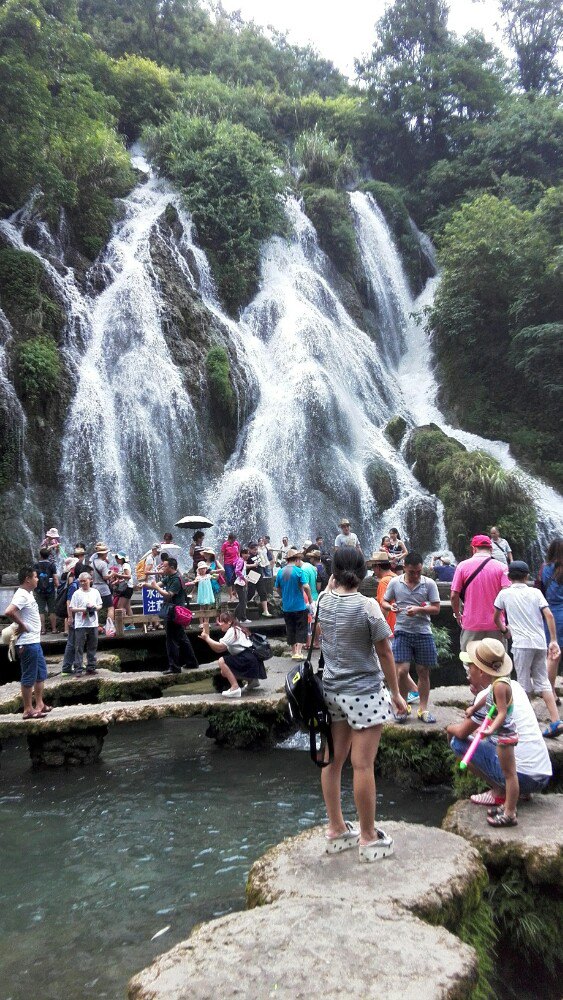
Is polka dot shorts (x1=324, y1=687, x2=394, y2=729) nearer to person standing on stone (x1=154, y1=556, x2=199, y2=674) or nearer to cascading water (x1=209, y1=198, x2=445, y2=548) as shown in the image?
person standing on stone (x1=154, y1=556, x2=199, y2=674)

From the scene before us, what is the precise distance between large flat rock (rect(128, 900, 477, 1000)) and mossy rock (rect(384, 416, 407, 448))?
67.9 feet

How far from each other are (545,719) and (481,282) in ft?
80.4

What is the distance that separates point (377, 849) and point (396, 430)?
809 inches

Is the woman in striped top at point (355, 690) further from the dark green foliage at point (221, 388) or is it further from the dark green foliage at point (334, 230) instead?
the dark green foliage at point (334, 230)

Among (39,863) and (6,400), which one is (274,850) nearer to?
(39,863)

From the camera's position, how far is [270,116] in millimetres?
36062

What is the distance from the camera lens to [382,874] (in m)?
3.52

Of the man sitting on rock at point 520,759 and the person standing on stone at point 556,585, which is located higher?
the person standing on stone at point 556,585

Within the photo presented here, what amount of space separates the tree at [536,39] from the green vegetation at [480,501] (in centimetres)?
2934

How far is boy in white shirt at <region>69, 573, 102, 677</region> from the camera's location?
8913 millimetres

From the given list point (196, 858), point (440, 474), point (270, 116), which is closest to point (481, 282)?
point (440, 474)

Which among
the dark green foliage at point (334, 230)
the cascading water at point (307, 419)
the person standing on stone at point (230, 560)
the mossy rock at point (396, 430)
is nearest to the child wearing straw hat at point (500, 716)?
the person standing on stone at point (230, 560)

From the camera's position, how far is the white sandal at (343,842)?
12.5ft

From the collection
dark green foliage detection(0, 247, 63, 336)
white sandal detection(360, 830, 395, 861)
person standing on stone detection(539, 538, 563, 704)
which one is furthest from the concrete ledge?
dark green foliage detection(0, 247, 63, 336)
